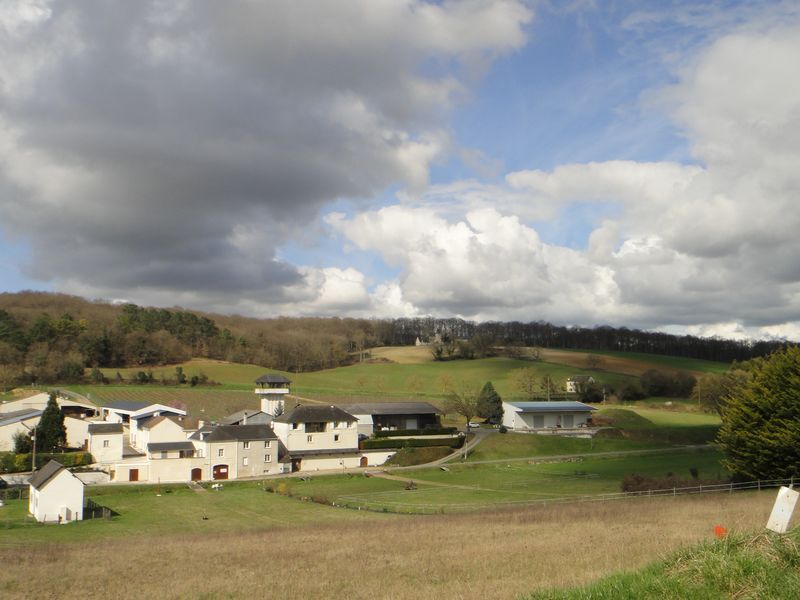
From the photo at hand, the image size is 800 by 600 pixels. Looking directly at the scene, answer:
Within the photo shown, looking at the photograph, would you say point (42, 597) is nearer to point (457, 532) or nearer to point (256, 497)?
point (457, 532)

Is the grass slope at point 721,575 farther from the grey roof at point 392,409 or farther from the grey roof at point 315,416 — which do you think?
the grey roof at point 392,409

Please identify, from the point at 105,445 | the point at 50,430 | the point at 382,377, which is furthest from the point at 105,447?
the point at 382,377

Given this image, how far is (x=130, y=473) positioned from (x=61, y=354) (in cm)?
6098

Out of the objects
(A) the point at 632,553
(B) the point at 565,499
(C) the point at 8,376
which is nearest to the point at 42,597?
(A) the point at 632,553

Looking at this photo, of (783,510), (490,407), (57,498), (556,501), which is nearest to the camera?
(783,510)

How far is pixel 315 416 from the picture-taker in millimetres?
68562

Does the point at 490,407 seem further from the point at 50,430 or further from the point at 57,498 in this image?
the point at 57,498

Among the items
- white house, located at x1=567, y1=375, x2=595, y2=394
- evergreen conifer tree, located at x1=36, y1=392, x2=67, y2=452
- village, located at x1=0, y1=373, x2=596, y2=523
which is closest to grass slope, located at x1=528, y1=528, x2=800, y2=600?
village, located at x1=0, y1=373, x2=596, y2=523

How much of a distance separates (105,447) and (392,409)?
3382 centimetres

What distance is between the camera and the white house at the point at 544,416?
82875 millimetres

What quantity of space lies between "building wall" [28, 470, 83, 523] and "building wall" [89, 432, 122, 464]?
19289 mm

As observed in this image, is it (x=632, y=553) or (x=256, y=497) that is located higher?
(x=632, y=553)

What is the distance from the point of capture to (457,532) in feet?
82.6

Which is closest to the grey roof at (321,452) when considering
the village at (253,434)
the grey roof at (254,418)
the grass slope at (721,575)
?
the village at (253,434)
